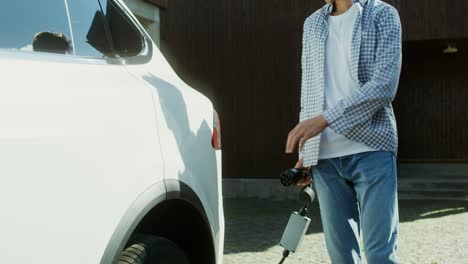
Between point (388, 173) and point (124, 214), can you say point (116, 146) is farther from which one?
point (388, 173)

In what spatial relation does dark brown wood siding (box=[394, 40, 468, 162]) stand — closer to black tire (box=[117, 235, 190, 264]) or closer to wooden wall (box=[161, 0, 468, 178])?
wooden wall (box=[161, 0, 468, 178])

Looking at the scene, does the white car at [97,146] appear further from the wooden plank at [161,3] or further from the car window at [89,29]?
the wooden plank at [161,3]

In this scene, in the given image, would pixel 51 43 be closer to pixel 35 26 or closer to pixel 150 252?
pixel 35 26

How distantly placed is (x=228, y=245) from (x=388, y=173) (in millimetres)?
4176

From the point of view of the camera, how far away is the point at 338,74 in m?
2.72

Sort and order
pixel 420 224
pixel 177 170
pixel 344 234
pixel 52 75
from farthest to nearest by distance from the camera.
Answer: pixel 420 224
pixel 344 234
pixel 177 170
pixel 52 75

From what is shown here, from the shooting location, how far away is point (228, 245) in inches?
259

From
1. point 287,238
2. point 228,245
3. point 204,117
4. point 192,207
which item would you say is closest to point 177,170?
point 192,207

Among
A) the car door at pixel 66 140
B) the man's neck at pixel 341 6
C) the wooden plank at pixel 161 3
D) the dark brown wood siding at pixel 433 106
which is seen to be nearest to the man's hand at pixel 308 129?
the man's neck at pixel 341 6

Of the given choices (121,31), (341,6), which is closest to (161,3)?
(341,6)

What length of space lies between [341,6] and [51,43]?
1314 millimetres

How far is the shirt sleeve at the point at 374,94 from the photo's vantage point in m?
2.52

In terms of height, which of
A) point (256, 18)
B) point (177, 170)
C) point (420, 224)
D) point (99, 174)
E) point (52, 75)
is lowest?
point (420, 224)

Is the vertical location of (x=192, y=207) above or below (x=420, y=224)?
above
